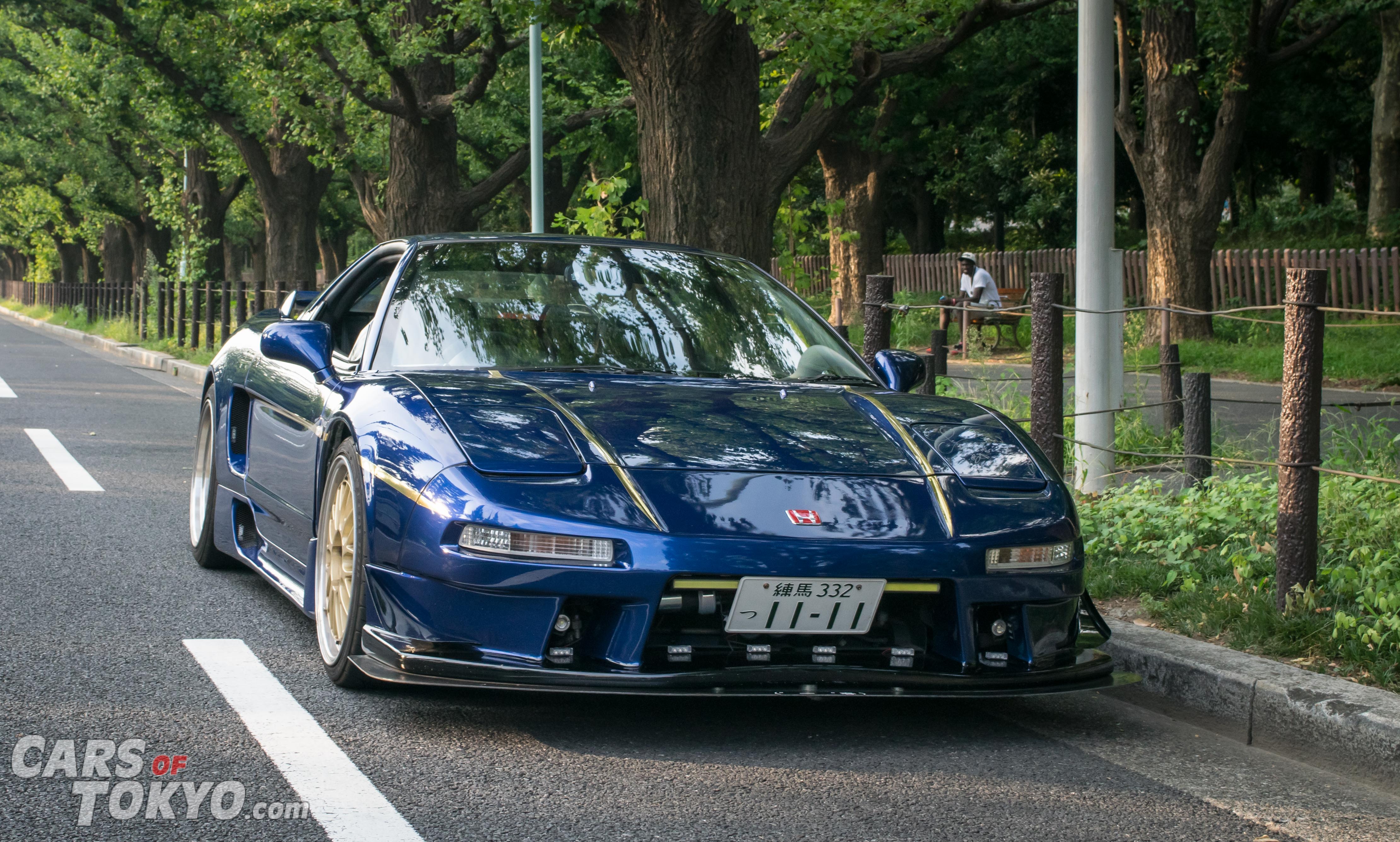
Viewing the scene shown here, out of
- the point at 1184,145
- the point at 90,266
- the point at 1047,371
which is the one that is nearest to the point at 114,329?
the point at 1184,145

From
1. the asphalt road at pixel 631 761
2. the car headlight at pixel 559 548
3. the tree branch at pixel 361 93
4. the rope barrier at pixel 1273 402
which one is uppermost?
the tree branch at pixel 361 93

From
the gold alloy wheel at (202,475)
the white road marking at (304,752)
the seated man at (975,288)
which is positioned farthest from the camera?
the seated man at (975,288)

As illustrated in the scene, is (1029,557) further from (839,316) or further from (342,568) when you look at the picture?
(839,316)

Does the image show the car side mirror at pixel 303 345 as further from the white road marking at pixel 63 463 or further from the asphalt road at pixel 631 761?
the white road marking at pixel 63 463

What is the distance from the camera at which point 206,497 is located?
20.7 feet

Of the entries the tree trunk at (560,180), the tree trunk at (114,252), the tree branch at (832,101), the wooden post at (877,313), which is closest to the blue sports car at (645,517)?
the wooden post at (877,313)

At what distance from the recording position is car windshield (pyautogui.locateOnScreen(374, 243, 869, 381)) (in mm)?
4730

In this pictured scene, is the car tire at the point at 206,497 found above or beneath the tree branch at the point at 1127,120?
beneath

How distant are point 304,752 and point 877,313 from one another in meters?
5.03

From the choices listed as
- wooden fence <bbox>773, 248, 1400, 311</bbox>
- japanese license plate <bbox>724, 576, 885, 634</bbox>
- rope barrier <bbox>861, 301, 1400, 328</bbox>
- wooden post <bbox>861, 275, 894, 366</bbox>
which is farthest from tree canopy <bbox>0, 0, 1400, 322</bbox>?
japanese license plate <bbox>724, 576, 885, 634</bbox>

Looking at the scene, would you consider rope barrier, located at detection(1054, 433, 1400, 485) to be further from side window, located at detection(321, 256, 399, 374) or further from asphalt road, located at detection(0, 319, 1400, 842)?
side window, located at detection(321, 256, 399, 374)

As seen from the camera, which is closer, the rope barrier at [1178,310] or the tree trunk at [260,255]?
the rope barrier at [1178,310]

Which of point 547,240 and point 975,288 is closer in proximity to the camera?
point 547,240

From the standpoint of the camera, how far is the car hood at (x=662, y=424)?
152 inches
